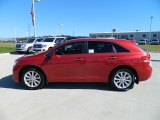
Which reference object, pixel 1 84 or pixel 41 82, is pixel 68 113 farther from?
pixel 1 84

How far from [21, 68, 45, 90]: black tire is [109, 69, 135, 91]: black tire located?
7.12ft

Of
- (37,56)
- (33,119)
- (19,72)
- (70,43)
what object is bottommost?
(33,119)

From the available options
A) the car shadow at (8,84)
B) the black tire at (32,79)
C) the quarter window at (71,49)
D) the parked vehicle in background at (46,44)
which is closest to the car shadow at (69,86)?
the car shadow at (8,84)

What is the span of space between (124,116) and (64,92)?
228 cm

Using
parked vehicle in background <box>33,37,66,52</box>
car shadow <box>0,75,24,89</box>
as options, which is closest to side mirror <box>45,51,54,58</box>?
car shadow <box>0,75,24,89</box>

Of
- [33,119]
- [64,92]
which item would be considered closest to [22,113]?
[33,119]

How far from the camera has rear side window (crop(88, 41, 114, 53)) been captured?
633 cm

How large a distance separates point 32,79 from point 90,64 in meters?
1.89

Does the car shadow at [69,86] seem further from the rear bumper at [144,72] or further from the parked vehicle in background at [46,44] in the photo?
the parked vehicle in background at [46,44]

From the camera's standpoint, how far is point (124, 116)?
439 centimetres

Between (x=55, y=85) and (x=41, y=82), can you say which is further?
(x=55, y=85)

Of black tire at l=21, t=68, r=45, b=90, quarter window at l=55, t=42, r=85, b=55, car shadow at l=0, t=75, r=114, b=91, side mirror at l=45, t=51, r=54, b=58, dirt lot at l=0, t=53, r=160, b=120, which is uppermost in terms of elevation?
quarter window at l=55, t=42, r=85, b=55

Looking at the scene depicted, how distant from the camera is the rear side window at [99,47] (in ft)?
20.8

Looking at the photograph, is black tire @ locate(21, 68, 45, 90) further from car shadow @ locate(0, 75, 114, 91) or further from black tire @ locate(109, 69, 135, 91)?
black tire @ locate(109, 69, 135, 91)
